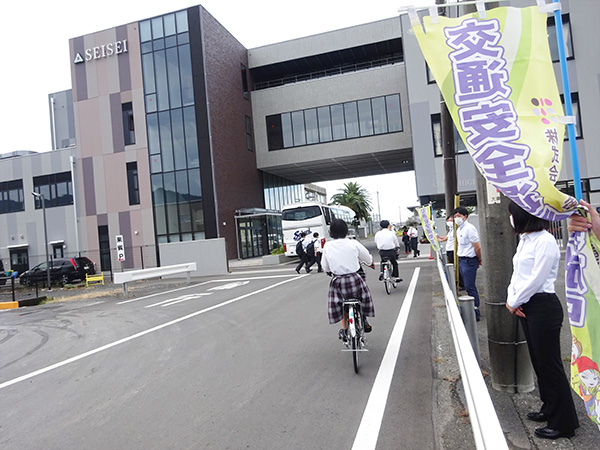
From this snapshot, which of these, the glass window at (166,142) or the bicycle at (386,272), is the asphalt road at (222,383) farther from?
the glass window at (166,142)

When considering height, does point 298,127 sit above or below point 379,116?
above

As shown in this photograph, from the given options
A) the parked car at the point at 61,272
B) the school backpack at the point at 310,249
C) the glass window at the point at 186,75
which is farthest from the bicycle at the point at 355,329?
the glass window at the point at 186,75

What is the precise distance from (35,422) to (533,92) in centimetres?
546

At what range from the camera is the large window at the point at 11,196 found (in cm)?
3828

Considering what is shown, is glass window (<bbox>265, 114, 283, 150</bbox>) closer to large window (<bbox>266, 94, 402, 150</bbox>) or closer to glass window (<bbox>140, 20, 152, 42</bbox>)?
large window (<bbox>266, 94, 402, 150</bbox>)

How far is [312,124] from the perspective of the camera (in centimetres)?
3459

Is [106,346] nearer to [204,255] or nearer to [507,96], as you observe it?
[507,96]

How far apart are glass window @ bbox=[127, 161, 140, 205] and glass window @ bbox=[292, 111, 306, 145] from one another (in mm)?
12031

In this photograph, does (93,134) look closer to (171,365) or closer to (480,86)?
(171,365)

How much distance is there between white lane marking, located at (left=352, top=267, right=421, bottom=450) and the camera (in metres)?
3.69

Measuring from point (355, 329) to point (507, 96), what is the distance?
321cm

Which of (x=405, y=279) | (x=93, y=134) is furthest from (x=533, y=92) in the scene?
(x=93, y=134)

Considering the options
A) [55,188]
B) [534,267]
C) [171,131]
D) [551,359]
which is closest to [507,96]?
[534,267]

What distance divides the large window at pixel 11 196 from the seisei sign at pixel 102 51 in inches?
488
